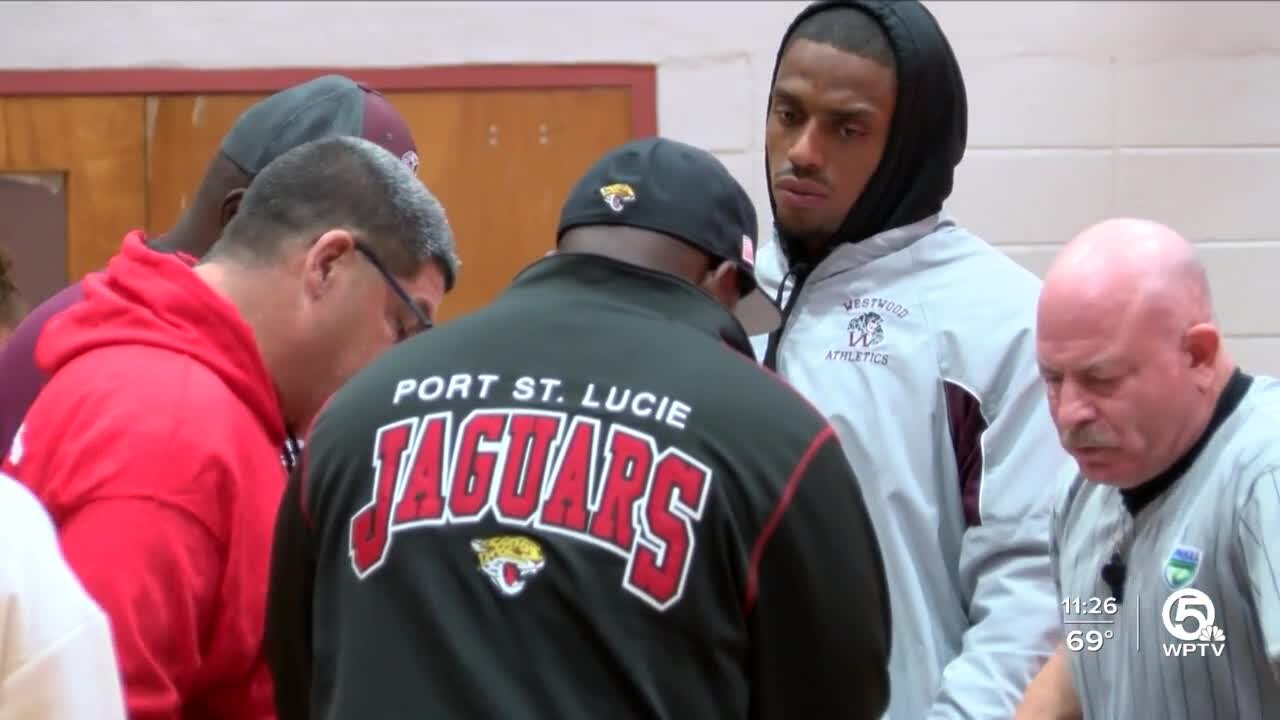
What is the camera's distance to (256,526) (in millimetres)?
1757

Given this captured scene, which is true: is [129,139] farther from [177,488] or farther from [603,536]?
[603,536]

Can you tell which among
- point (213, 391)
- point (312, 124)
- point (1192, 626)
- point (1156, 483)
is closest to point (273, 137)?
point (312, 124)

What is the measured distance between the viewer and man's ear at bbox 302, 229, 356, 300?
6.27 ft

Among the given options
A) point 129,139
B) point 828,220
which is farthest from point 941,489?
point 129,139

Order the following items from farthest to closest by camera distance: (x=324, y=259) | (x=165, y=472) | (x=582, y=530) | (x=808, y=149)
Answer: (x=808, y=149) < (x=324, y=259) < (x=165, y=472) < (x=582, y=530)

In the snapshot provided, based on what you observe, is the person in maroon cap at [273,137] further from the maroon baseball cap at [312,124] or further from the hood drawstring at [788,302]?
the hood drawstring at [788,302]

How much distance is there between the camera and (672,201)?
172cm

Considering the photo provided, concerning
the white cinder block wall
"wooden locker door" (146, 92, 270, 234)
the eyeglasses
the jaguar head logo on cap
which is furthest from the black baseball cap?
"wooden locker door" (146, 92, 270, 234)

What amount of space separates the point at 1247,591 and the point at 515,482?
0.72 meters

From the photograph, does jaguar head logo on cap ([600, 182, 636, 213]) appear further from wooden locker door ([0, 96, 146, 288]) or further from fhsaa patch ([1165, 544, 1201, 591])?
wooden locker door ([0, 96, 146, 288])

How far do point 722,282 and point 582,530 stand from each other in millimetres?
347

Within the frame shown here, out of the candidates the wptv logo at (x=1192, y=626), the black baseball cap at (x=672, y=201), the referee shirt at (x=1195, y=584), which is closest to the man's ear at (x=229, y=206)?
the black baseball cap at (x=672, y=201)

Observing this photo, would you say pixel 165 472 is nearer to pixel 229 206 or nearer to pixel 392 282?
pixel 392 282

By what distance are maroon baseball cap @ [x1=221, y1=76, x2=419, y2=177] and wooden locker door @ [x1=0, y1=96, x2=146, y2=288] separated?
179cm
